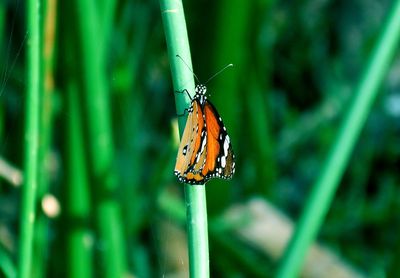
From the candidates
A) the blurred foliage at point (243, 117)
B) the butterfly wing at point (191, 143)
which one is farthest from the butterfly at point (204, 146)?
the blurred foliage at point (243, 117)

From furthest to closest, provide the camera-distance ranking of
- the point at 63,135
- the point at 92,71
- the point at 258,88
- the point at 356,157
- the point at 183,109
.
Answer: the point at 356,157 < the point at 258,88 < the point at 63,135 < the point at 92,71 < the point at 183,109

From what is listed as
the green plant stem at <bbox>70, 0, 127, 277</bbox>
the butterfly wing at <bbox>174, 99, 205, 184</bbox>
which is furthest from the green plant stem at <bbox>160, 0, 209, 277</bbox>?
the green plant stem at <bbox>70, 0, 127, 277</bbox>

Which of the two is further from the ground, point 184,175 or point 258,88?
point 258,88

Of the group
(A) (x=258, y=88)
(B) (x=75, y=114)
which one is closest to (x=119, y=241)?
(B) (x=75, y=114)

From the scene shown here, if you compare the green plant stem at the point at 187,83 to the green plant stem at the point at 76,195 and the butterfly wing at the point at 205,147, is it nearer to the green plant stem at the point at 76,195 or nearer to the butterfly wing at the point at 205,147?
the butterfly wing at the point at 205,147

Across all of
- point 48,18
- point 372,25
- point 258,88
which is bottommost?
point 48,18

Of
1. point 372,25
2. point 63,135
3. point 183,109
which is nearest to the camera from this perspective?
point 183,109

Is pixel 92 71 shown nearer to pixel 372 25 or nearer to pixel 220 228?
pixel 220 228

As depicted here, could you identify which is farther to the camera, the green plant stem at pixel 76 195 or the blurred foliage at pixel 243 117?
the blurred foliage at pixel 243 117
